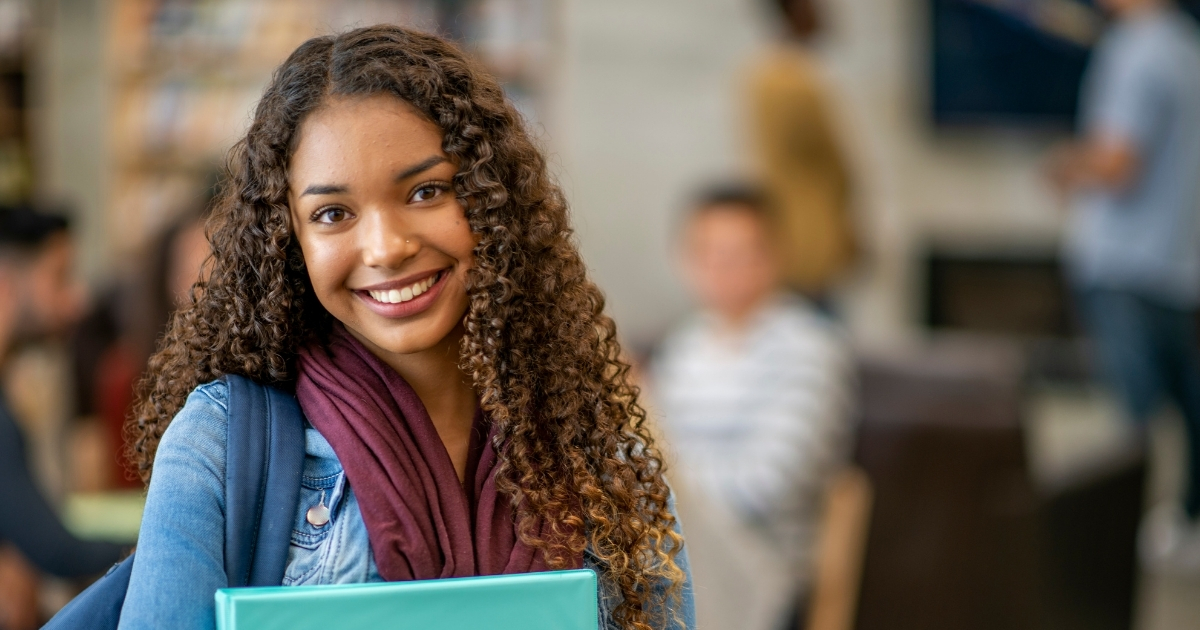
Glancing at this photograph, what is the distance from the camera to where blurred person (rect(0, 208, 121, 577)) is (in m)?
2.05

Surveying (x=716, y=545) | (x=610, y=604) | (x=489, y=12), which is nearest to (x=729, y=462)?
(x=716, y=545)

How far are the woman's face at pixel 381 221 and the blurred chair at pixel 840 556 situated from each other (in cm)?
185

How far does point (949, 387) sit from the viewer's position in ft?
9.62

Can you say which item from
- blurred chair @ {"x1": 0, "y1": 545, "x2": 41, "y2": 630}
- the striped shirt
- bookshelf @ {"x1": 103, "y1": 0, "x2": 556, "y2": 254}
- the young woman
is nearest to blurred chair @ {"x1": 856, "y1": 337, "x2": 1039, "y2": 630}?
the striped shirt

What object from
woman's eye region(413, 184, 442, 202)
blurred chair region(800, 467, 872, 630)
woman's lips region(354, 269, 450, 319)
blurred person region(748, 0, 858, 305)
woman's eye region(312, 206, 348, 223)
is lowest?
blurred chair region(800, 467, 872, 630)

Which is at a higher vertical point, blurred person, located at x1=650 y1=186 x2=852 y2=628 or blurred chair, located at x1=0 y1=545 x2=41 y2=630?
blurred person, located at x1=650 y1=186 x2=852 y2=628

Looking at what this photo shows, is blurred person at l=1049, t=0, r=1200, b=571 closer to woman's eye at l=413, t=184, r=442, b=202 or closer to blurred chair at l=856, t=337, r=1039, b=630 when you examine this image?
blurred chair at l=856, t=337, r=1039, b=630

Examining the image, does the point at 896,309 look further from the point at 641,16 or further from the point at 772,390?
the point at 772,390

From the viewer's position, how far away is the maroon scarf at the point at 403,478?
95 cm

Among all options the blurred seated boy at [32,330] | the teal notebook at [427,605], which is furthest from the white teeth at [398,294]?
the blurred seated boy at [32,330]

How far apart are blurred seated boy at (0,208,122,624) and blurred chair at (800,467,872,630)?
1.40 meters

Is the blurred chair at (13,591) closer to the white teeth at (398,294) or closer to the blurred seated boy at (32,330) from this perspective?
the blurred seated boy at (32,330)

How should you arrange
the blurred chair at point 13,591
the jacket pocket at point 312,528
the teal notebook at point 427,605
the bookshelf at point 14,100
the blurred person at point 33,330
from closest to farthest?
the teal notebook at point 427,605 → the jacket pocket at point 312,528 → the blurred person at point 33,330 → the blurred chair at point 13,591 → the bookshelf at point 14,100

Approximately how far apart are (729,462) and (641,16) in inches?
147
